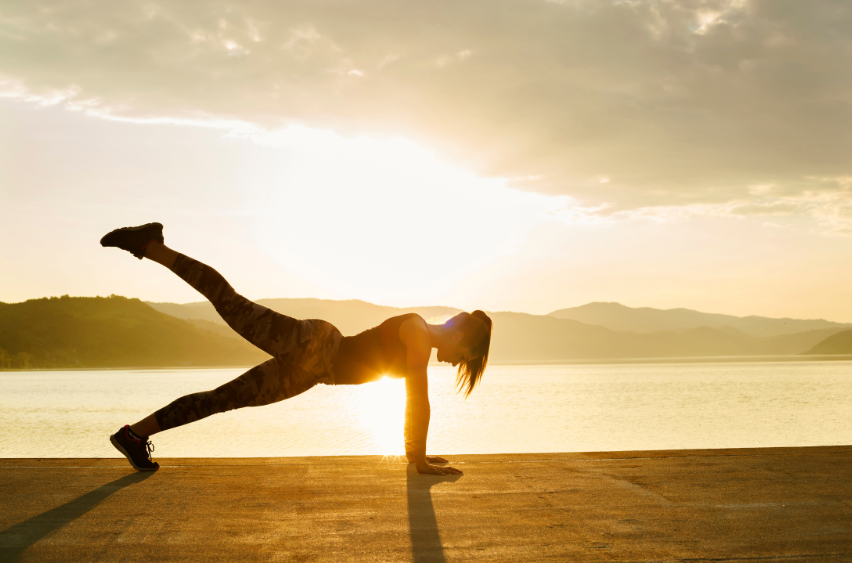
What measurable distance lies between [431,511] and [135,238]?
10.5 ft

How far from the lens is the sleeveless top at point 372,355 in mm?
4754

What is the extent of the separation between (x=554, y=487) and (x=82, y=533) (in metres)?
3.01

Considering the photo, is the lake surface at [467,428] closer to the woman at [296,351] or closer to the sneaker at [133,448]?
the sneaker at [133,448]

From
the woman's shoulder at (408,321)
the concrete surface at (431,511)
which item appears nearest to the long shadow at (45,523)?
the concrete surface at (431,511)

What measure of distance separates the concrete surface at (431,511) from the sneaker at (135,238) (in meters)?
1.83

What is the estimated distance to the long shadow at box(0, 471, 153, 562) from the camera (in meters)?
3.00

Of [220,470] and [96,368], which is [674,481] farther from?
[96,368]

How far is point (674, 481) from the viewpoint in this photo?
4.53m

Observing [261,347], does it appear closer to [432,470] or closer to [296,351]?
[296,351]

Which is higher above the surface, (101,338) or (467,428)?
(101,338)

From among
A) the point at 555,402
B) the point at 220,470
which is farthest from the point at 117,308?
the point at 220,470

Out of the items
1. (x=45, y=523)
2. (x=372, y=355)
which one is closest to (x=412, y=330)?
(x=372, y=355)

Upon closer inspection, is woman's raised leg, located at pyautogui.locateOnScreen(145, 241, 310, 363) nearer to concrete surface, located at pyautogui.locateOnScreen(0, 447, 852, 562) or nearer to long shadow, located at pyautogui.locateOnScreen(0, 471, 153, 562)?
concrete surface, located at pyautogui.locateOnScreen(0, 447, 852, 562)

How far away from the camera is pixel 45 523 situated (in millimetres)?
3406
